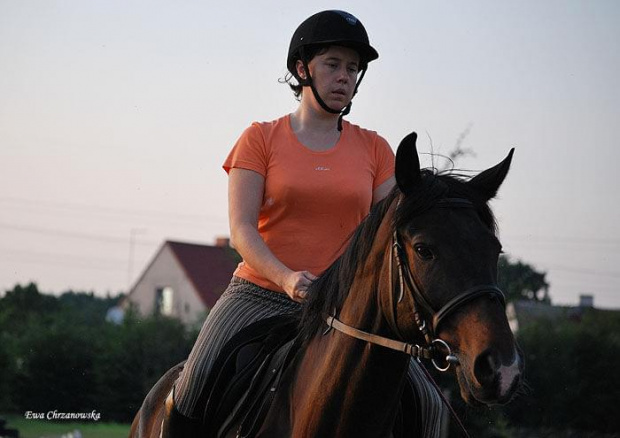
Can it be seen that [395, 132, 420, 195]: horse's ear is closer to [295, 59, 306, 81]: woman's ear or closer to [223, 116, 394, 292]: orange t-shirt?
[223, 116, 394, 292]: orange t-shirt

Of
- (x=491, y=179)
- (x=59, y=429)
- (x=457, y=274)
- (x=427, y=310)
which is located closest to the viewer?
(x=457, y=274)

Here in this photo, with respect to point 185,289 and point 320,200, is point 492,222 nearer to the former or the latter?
point 320,200

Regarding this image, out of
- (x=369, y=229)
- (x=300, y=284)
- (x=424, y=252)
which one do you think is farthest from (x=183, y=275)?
(x=424, y=252)

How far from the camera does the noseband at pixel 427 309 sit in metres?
3.51

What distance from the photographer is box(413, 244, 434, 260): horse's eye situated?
12.1ft

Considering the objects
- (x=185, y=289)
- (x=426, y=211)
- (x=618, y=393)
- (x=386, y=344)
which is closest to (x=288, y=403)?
(x=386, y=344)

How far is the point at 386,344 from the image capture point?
13.0 ft

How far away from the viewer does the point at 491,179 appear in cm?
402

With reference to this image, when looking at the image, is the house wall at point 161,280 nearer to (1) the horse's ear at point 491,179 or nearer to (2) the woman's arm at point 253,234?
(2) the woman's arm at point 253,234

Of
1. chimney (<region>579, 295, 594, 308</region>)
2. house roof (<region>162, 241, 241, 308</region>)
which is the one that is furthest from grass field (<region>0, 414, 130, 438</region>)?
house roof (<region>162, 241, 241, 308</region>)

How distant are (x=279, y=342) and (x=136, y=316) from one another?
26.7 m

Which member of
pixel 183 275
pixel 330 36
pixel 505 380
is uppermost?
pixel 330 36

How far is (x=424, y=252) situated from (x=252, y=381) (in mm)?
1409

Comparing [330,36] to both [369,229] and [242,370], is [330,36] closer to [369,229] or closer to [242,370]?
[369,229]
